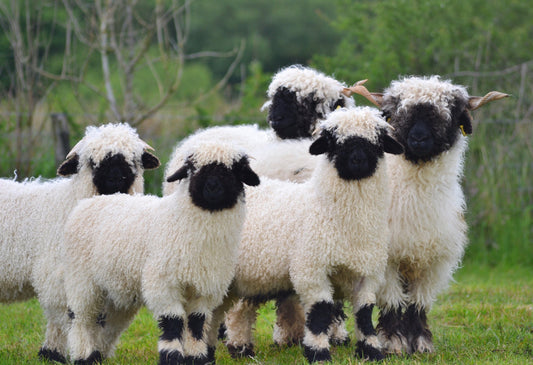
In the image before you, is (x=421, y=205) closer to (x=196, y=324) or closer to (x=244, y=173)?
(x=244, y=173)

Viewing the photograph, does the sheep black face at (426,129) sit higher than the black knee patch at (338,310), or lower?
higher

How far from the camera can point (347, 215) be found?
538 cm

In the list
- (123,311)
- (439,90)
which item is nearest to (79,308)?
(123,311)

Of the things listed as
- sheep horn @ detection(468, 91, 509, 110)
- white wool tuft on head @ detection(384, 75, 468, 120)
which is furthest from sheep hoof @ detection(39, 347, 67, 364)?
sheep horn @ detection(468, 91, 509, 110)

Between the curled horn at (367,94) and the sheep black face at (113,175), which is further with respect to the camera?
the curled horn at (367,94)

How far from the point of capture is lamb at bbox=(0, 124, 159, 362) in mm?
5980

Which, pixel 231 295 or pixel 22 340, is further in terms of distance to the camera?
pixel 22 340

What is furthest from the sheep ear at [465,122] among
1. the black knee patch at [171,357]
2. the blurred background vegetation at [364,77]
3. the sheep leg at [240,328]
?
the blurred background vegetation at [364,77]

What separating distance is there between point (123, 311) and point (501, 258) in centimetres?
624

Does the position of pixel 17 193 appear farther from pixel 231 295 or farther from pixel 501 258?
pixel 501 258

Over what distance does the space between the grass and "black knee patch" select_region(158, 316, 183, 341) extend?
2.62ft

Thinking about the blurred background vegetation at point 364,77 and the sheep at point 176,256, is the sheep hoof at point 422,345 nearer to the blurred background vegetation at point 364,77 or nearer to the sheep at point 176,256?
the sheep at point 176,256

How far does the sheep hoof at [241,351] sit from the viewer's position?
619 cm

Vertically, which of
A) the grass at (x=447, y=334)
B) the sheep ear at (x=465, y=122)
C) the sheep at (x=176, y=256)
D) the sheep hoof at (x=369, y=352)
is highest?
the sheep ear at (x=465, y=122)
